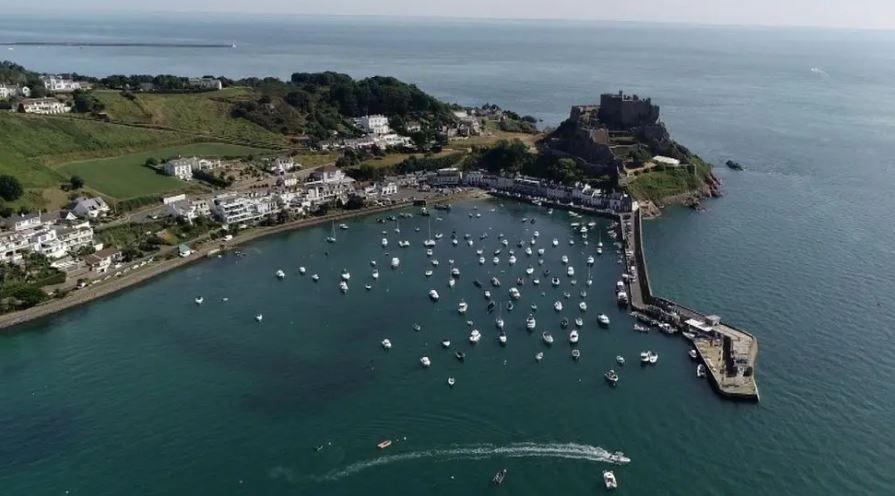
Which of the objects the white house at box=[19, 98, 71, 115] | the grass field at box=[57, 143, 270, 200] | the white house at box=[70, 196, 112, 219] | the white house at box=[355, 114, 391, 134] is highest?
the white house at box=[19, 98, 71, 115]

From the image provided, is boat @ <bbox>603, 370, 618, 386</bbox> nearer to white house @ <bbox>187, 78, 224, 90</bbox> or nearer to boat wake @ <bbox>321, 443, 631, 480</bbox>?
boat wake @ <bbox>321, 443, 631, 480</bbox>

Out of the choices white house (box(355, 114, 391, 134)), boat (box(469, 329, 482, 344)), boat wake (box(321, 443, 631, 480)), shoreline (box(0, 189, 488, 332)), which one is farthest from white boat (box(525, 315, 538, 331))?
white house (box(355, 114, 391, 134))

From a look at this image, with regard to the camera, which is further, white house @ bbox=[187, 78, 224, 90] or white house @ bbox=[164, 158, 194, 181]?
white house @ bbox=[187, 78, 224, 90]

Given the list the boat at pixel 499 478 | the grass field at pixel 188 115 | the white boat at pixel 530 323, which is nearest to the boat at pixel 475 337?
the white boat at pixel 530 323

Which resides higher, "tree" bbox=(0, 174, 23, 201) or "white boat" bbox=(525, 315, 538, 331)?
"tree" bbox=(0, 174, 23, 201)

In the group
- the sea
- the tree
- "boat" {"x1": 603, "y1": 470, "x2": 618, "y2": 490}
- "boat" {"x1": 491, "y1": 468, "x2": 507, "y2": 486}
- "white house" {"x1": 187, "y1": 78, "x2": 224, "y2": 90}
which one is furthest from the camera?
"white house" {"x1": 187, "y1": 78, "x2": 224, "y2": 90}

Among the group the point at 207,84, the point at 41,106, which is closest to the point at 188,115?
the point at 207,84

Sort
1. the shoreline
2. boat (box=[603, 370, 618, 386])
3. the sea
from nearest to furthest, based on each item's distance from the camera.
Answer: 1. the sea
2. boat (box=[603, 370, 618, 386])
3. the shoreline
